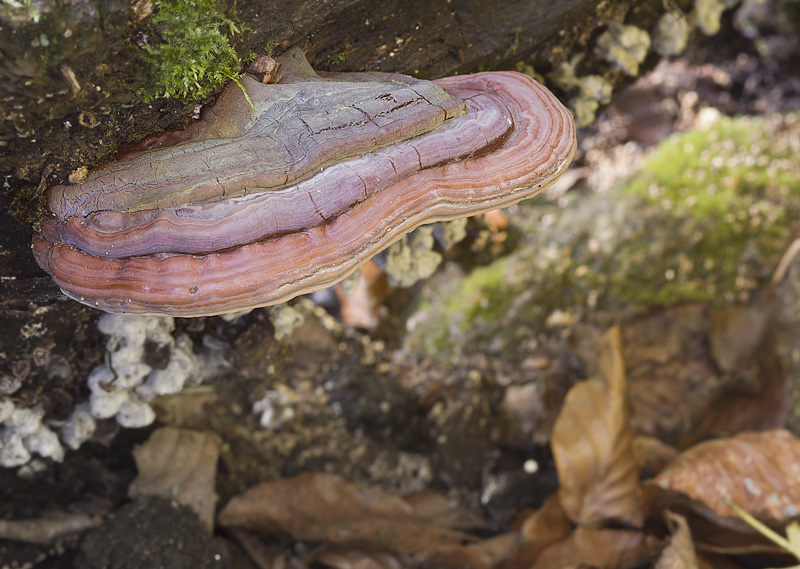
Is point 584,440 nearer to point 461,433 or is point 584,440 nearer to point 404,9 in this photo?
point 461,433

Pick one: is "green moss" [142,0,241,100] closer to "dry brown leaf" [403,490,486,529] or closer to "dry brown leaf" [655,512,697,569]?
"dry brown leaf" [403,490,486,529]

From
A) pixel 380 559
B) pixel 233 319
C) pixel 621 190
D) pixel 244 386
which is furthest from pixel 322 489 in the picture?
pixel 621 190

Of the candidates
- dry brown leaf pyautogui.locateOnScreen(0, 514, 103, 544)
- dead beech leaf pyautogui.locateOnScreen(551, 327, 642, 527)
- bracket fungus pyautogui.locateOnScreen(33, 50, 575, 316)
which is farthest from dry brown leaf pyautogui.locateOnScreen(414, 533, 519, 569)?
bracket fungus pyautogui.locateOnScreen(33, 50, 575, 316)

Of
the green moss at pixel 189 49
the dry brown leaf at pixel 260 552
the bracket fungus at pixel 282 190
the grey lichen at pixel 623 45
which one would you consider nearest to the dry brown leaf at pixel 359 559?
the dry brown leaf at pixel 260 552

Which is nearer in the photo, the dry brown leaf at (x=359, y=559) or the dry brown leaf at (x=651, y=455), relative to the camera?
the dry brown leaf at (x=359, y=559)

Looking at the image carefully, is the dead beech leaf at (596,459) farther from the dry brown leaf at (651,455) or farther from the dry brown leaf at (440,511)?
the dry brown leaf at (440,511)

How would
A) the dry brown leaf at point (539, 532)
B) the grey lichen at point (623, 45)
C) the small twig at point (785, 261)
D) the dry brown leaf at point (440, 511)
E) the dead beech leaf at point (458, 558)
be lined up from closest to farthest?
the grey lichen at point (623, 45) → the dead beech leaf at point (458, 558) → the dry brown leaf at point (539, 532) → the dry brown leaf at point (440, 511) → the small twig at point (785, 261)
